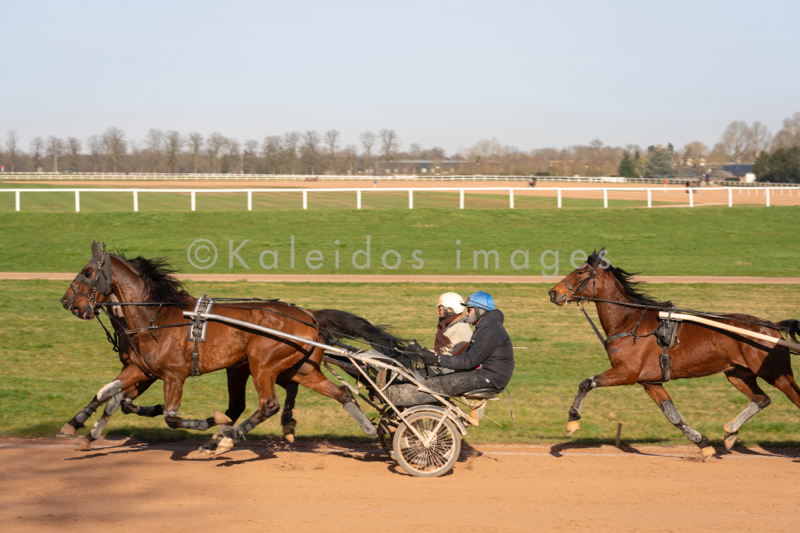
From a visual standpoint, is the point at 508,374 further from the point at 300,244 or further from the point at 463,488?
the point at 300,244

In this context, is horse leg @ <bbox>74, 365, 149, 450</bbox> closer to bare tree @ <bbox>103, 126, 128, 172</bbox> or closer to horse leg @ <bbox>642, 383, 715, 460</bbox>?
horse leg @ <bbox>642, 383, 715, 460</bbox>

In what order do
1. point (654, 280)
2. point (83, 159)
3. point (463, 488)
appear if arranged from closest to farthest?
point (463, 488) < point (654, 280) < point (83, 159)

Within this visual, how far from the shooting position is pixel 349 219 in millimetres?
24703

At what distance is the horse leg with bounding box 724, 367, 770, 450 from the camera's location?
249 inches

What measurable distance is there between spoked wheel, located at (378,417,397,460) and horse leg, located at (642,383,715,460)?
231 centimetres

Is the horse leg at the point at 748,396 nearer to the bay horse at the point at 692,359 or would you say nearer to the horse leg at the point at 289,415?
the bay horse at the point at 692,359

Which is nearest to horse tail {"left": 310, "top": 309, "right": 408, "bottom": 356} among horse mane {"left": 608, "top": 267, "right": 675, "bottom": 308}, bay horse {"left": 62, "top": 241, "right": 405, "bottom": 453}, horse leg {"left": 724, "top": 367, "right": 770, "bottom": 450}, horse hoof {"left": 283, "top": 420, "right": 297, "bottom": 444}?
bay horse {"left": 62, "top": 241, "right": 405, "bottom": 453}

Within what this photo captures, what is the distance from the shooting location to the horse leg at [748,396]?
249 inches

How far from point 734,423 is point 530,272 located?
513 inches

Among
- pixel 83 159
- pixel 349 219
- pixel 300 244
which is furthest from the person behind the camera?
pixel 83 159

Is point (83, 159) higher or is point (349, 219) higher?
point (83, 159)

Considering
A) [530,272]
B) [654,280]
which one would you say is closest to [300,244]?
[530,272]

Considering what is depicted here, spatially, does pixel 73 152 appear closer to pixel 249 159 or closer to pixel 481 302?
pixel 249 159

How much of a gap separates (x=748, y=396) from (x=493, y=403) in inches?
115
